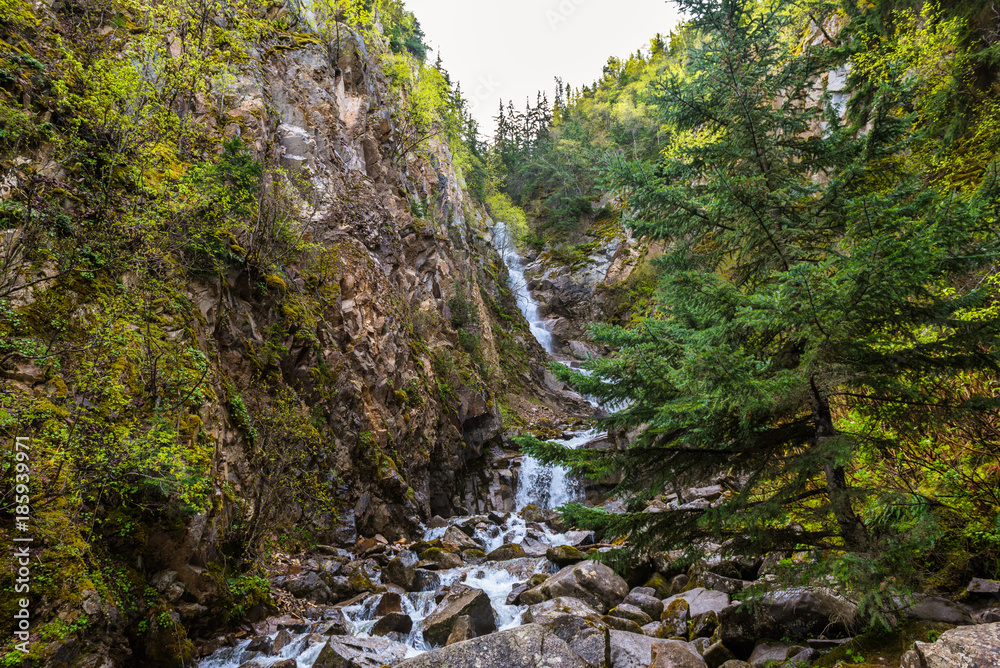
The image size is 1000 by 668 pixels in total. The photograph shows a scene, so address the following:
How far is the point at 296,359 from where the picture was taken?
12031mm

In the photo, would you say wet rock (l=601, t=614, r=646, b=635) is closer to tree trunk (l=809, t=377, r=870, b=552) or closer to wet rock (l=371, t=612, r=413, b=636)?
wet rock (l=371, t=612, r=413, b=636)

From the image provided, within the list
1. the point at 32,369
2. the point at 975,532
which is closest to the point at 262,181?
the point at 32,369

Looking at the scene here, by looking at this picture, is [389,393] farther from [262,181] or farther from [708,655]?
[708,655]

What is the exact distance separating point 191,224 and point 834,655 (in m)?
11.7

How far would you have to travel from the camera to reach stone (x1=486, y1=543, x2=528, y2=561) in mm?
12305

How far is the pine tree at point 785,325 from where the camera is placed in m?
3.62

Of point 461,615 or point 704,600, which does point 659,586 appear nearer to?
point 704,600

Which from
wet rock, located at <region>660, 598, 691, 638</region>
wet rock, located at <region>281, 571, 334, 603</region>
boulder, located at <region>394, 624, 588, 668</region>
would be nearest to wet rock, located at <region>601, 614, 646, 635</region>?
wet rock, located at <region>660, 598, 691, 638</region>

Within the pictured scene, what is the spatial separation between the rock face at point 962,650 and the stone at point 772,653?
2.09 metres

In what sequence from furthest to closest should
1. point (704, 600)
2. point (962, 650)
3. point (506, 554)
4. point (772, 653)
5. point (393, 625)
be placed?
point (506, 554) → point (393, 625) → point (704, 600) → point (772, 653) → point (962, 650)

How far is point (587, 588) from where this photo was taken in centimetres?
893

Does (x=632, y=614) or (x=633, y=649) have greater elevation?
(x=633, y=649)

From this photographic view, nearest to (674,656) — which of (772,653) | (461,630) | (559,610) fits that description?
(772,653)

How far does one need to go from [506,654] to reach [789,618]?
3.81 m
